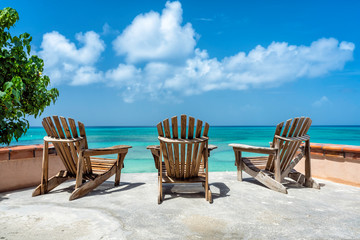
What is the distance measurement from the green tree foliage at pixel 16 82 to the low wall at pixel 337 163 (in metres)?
4.87

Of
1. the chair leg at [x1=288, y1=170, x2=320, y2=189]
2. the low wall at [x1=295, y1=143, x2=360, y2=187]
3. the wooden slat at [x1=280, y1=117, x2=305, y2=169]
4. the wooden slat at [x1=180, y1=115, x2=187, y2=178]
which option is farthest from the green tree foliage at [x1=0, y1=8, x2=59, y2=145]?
the low wall at [x1=295, y1=143, x2=360, y2=187]

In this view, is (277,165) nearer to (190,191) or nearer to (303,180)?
(303,180)

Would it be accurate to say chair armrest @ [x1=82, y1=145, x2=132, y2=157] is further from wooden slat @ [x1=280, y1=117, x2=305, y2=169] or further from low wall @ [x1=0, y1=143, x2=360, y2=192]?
wooden slat @ [x1=280, y1=117, x2=305, y2=169]

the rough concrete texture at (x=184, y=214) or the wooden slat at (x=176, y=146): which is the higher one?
the wooden slat at (x=176, y=146)

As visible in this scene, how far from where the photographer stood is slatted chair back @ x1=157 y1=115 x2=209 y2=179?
335 centimetres

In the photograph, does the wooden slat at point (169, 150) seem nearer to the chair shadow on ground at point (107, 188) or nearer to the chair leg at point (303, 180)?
the chair shadow on ground at point (107, 188)

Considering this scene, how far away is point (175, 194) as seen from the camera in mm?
3773

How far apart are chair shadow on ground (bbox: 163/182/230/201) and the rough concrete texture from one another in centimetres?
2

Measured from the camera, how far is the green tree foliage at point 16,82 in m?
2.66

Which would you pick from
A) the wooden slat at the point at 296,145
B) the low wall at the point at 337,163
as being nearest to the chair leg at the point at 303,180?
the wooden slat at the point at 296,145

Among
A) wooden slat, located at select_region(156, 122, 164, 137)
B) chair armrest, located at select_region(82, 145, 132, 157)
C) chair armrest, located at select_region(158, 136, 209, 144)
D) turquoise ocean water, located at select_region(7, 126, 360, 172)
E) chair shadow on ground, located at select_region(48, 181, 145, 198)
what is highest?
wooden slat, located at select_region(156, 122, 164, 137)

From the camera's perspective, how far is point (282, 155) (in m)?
4.07

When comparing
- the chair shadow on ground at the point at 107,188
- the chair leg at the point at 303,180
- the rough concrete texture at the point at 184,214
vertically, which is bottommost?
the chair shadow on ground at the point at 107,188

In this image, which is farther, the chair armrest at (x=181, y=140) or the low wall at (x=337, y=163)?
the low wall at (x=337, y=163)
